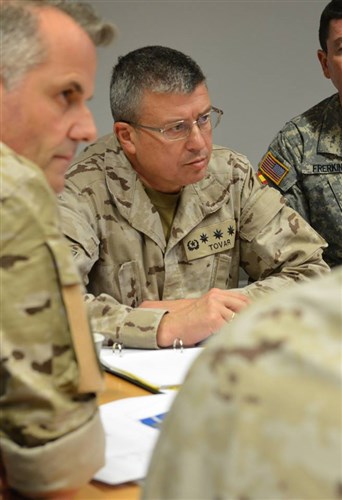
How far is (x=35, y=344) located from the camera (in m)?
1.07

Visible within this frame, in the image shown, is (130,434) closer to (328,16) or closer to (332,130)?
(332,130)

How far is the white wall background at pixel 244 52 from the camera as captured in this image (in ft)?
12.2

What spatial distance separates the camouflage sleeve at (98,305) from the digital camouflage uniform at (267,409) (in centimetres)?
137

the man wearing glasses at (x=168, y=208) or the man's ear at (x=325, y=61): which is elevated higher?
the man's ear at (x=325, y=61)

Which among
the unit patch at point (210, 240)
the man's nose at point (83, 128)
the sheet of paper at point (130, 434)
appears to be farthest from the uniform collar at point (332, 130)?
the man's nose at point (83, 128)

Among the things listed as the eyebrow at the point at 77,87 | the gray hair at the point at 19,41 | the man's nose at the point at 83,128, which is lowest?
the man's nose at the point at 83,128

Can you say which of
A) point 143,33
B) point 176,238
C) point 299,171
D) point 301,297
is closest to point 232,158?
point 176,238

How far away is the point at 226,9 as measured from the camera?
381 cm

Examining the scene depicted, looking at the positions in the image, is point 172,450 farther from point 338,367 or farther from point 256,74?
point 256,74

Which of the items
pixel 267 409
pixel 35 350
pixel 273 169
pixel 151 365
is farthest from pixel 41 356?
pixel 273 169

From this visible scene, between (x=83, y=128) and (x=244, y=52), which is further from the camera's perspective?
(x=244, y=52)

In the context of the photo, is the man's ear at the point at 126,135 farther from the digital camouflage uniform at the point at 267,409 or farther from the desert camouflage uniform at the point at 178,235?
the digital camouflage uniform at the point at 267,409

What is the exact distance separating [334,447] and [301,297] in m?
0.09

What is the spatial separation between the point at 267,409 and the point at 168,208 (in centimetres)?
207
